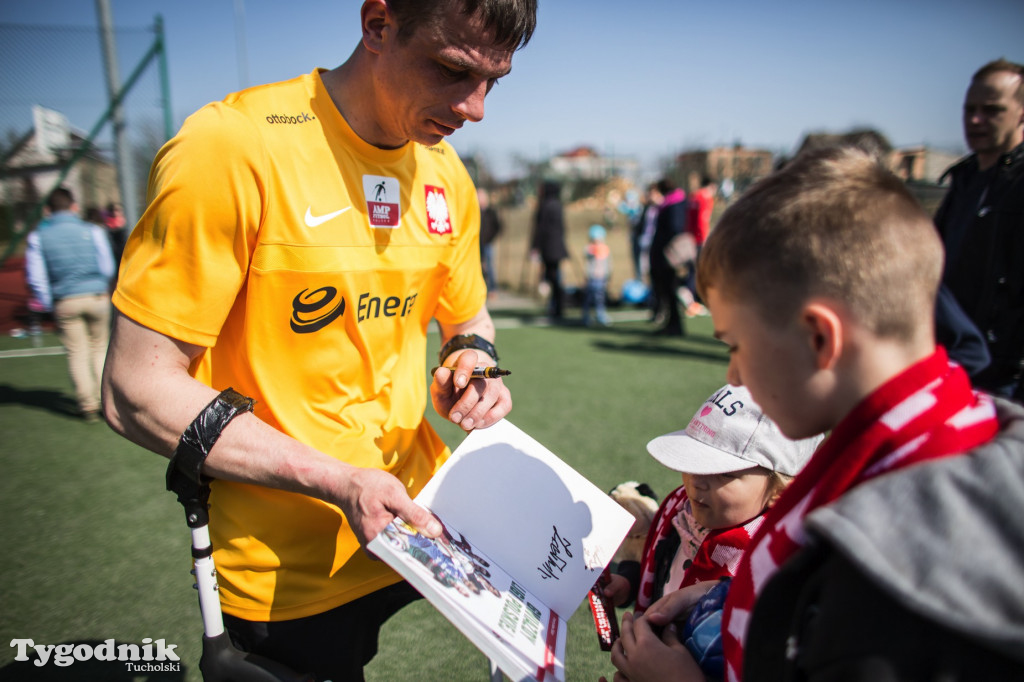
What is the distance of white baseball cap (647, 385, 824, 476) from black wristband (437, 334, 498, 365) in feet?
1.77

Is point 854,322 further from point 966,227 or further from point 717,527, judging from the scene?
point 966,227

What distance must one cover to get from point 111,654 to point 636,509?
2.32 m

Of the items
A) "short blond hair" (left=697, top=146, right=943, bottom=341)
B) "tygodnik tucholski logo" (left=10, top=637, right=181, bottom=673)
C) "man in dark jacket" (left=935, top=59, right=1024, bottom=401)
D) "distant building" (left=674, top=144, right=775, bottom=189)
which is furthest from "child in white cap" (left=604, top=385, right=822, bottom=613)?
"distant building" (left=674, top=144, right=775, bottom=189)

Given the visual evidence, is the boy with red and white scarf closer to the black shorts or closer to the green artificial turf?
the black shorts

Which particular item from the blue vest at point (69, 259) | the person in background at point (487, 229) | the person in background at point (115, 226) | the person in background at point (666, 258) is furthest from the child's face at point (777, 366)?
the person in background at point (115, 226)

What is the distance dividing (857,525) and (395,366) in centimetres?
112

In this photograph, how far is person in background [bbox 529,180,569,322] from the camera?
32.9ft

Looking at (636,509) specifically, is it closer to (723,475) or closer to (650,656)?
(723,475)

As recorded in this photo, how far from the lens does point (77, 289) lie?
5.55 metres

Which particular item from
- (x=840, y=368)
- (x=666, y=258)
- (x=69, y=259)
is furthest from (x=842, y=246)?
(x=666, y=258)

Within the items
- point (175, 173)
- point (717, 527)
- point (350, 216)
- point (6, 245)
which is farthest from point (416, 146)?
point (6, 245)

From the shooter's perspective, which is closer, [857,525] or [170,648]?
[857,525]

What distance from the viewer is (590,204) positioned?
62.6 ft

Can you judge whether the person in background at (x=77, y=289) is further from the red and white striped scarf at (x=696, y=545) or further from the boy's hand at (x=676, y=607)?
the boy's hand at (x=676, y=607)
